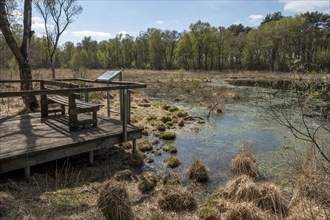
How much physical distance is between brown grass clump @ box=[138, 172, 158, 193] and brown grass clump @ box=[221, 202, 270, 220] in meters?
1.56

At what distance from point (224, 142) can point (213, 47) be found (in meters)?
50.7

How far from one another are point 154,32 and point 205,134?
53791 millimetres

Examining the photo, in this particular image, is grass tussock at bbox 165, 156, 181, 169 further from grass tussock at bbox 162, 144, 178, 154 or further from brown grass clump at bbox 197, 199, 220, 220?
brown grass clump at bbox 197, 199, 220, 220

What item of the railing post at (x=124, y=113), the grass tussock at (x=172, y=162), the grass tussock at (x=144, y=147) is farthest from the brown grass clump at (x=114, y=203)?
the grass tussock at (x=144, y=147)

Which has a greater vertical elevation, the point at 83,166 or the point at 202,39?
the point at 202,39

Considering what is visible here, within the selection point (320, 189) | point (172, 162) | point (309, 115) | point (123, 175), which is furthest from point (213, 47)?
point (320, 189)

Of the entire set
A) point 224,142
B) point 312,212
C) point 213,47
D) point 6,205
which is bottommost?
point 224,142

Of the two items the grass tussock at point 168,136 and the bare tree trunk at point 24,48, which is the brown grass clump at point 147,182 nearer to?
the grass tussock at point 168,136

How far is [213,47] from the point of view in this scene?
57969 mm

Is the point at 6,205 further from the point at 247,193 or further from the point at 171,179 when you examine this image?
the point at 247,193

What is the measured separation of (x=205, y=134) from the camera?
35.6 ft

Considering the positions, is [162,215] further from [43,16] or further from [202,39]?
[202,39]

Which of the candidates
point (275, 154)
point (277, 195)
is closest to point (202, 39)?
point (275, 154)

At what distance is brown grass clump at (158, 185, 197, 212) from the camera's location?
193 inches
